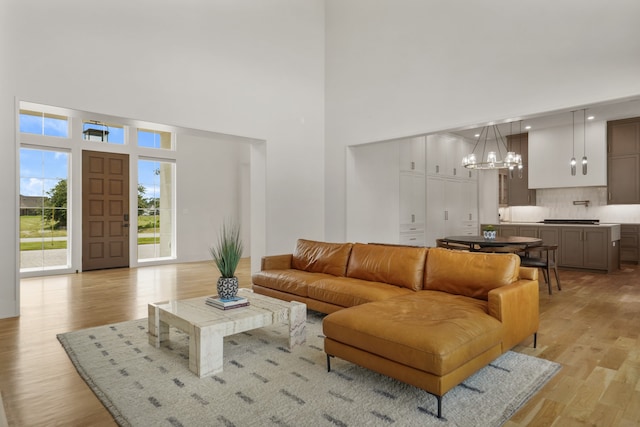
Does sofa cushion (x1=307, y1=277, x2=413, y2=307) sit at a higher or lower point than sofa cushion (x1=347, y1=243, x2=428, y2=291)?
lower

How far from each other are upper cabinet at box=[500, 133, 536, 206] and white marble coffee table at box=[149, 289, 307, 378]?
25.5ft

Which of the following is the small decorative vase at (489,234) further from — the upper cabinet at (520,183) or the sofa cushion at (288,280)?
the upper cabinet at (520,183)

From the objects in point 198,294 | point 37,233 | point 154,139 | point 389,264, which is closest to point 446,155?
point 389,264

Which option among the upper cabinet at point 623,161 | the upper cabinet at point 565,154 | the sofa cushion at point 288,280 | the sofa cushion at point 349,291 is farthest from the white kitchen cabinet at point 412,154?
the upper cabinet at point 623,161

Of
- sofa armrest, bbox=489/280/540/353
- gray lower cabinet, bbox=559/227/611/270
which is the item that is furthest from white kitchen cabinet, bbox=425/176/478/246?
sofa armrest, bbox=489/280/540/353

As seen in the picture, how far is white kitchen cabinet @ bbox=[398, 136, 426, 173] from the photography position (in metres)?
7.05

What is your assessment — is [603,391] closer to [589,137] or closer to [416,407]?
[416,407]

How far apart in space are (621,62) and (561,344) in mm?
2848

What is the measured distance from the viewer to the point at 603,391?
2.31m

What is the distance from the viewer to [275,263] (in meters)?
4.53

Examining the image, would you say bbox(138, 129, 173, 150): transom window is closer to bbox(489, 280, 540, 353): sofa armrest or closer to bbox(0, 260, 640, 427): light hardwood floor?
bbox(0, 260, 640, 427): light hardwood floor

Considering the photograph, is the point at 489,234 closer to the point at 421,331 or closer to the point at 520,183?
the point at 421,331

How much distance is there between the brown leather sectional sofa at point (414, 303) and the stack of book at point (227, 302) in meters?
0.79

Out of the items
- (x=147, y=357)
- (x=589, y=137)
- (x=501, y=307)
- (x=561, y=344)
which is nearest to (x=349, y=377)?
(x=501, y=307)
